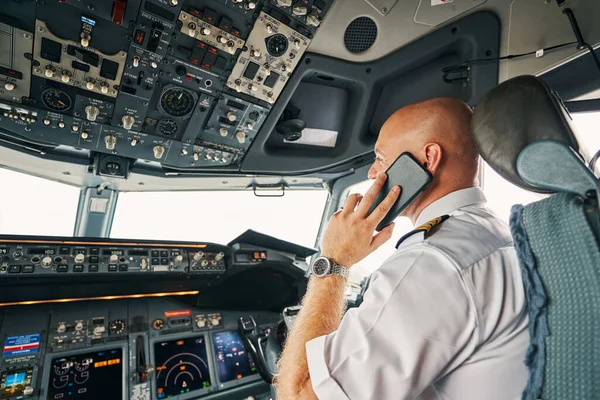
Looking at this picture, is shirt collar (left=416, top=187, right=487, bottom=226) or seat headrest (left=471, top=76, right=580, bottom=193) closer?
seat headrest (left=471, top=76, right=580, bottom=193)

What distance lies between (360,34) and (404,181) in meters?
1.42

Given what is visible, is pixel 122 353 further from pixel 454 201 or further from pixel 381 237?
pixel 454 201

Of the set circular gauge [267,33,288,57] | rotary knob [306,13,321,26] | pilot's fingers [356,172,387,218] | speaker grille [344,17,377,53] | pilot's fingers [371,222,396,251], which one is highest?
circular gauge [267,33,288,57]

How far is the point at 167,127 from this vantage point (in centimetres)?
247

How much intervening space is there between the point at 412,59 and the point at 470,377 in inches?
82.5

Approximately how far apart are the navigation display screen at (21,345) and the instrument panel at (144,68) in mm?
1207

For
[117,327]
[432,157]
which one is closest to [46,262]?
[117,327]

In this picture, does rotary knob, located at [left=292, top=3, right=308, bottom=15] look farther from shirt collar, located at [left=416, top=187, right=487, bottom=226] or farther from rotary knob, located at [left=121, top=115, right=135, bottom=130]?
shirt collar, located at [left=416, top=187, right=487, bottom=226]

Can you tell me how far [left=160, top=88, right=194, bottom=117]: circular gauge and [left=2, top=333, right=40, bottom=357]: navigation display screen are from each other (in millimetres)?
1616

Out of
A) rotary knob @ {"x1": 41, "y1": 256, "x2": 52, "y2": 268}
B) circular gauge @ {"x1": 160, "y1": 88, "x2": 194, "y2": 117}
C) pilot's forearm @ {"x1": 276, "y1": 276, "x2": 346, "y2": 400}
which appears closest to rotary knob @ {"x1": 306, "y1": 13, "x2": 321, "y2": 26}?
circular gauge @ {"x1": 160, "y1": 88, "x2": 194, "y2": 117}

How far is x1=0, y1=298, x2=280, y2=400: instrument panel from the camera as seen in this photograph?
2.10 metres

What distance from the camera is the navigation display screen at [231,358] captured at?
8.64ft

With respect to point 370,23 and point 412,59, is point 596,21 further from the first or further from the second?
point 370,23

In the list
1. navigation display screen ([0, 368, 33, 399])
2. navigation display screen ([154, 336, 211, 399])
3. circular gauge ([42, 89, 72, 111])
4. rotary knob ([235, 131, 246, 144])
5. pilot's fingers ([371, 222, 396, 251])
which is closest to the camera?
pilot's fingers ([371, 222, 396, 251])
